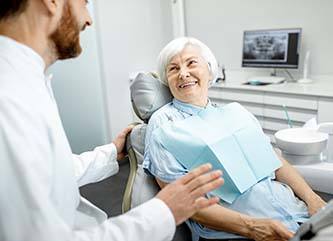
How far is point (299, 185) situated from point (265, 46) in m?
2.26

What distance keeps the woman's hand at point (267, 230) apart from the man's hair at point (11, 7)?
1.04 m

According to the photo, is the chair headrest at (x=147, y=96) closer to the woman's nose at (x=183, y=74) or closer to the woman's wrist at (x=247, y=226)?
the woman's nose at (x=183, y=74)

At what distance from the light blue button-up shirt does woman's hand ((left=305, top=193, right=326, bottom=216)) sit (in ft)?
0.07

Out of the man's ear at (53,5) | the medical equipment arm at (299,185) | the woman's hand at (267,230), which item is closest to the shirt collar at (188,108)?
the medical equipment arm at (299,185)

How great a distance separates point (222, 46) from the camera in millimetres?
4152

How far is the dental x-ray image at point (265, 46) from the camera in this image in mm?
3475

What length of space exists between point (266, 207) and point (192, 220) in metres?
0.30

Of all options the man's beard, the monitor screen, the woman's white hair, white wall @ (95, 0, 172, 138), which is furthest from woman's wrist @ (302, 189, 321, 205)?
white wall @ (95, 0, 172, 138)

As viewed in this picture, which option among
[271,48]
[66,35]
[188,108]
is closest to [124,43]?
[271,48]

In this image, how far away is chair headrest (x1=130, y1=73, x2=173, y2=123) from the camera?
172cm

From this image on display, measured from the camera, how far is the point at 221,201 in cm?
150

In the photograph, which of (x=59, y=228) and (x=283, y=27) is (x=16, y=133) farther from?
(x=283, y=27)

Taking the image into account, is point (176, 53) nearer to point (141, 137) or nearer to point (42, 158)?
point (141, 137)

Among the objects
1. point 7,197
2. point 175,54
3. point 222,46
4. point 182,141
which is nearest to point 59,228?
point 7,197
